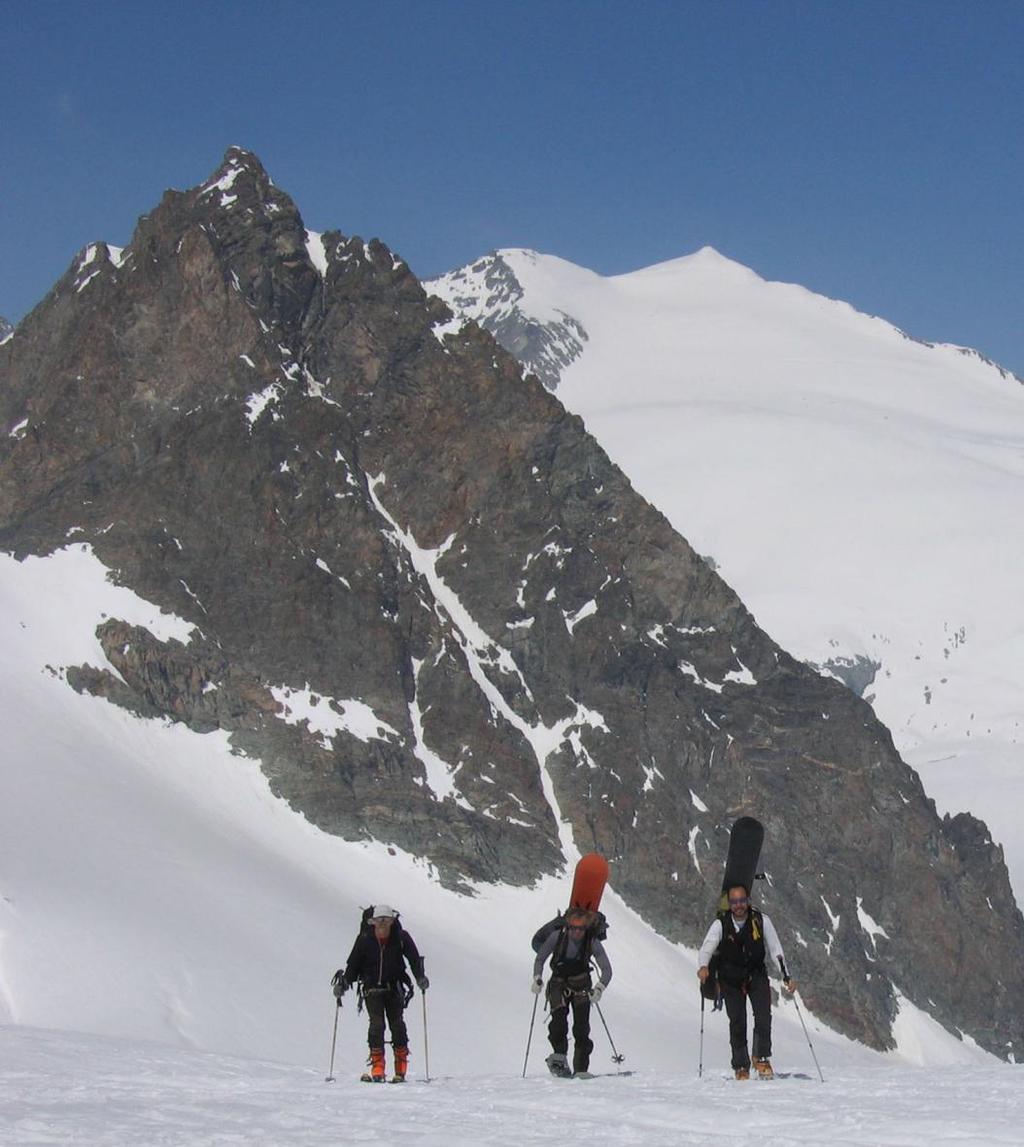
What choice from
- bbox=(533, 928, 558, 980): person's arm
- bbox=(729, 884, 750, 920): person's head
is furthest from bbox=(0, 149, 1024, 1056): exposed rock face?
bbox=(729, 884, 750, 920): person's head

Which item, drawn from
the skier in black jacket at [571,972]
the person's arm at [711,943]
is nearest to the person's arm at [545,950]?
the skier in black jacket at [571,972]

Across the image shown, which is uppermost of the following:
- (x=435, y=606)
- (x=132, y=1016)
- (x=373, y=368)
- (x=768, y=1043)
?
(x=373, y=368)

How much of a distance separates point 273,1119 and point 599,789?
91.3 meters

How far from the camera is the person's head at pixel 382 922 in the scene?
23.2 meters

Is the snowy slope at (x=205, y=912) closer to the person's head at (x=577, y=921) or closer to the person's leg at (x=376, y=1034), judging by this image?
the person's leg at (x=376, y=1034)

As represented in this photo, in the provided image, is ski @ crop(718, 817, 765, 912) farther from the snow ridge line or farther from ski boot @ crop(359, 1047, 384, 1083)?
the snow ridge line

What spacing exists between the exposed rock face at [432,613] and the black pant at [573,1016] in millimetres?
74457

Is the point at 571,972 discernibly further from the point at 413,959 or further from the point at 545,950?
the point at 413,959

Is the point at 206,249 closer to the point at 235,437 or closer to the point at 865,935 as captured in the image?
the point at 235,437

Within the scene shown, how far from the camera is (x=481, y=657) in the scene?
4540 inches

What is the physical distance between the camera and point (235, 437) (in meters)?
111

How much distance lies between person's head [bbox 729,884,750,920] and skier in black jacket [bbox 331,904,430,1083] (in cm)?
418

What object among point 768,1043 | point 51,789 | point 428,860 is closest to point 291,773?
point 428,860

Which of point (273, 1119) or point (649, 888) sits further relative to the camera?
point (649, 888)
